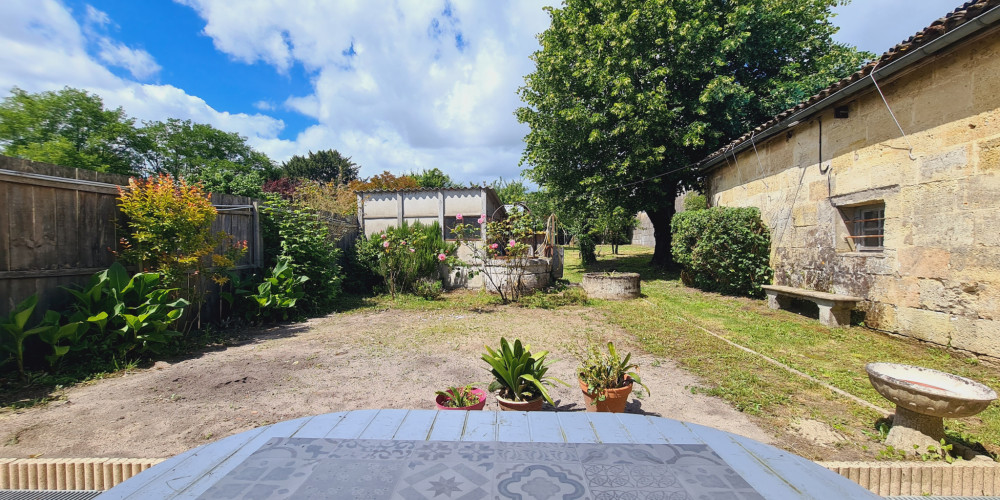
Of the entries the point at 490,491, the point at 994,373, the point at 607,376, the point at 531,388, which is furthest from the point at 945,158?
the point at 490,491

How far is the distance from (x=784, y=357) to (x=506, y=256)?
5.45m

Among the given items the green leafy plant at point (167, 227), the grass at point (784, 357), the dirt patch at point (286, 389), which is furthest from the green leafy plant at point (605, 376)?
the green leafy plant at point (167, 227)

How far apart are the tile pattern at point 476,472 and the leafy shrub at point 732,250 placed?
8.52m

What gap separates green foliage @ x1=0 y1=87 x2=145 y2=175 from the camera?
69.8 feet

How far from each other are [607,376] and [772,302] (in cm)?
653

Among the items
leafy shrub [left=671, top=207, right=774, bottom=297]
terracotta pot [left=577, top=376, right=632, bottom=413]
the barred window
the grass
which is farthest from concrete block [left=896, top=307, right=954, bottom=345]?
terracotta pot [left=577, top=376, right=632, bottom=413]

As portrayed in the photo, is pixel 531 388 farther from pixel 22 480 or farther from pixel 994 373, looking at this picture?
pixel 994 373

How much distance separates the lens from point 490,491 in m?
A: 1.08

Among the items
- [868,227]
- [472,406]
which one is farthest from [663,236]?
[472,406]

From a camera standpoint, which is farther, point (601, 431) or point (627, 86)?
point (627, 86)

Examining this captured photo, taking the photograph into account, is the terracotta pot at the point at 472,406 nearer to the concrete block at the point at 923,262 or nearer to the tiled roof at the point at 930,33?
the concrete block at the point at 923,262

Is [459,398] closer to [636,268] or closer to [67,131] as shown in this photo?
[636,268]

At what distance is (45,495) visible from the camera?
84.4 inches

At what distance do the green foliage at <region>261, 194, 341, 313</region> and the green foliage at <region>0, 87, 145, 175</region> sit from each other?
22.2 metres
